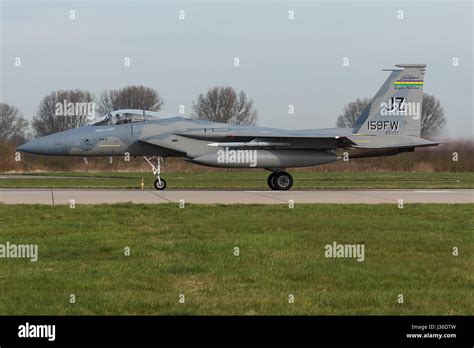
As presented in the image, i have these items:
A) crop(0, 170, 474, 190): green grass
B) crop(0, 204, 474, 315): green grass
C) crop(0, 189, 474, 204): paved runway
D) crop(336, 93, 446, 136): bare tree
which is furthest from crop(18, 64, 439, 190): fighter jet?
crop(336, 93, 446, 136): bare tree

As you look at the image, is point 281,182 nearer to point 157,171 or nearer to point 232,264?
point 157,171

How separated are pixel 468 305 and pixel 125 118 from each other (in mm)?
19157

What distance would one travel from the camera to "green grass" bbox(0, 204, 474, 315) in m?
7.30

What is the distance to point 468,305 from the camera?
7.32m

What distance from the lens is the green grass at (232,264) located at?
7.30 m

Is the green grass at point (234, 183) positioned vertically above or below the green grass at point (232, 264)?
above

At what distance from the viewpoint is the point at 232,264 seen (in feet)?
30.7

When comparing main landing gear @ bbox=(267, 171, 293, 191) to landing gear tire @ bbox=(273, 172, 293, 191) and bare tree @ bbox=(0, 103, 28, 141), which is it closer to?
landing gear tire @ bbox=(273, 172, 293, 191)

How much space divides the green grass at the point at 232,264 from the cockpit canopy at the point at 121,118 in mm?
10062

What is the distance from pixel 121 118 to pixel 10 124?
188ft

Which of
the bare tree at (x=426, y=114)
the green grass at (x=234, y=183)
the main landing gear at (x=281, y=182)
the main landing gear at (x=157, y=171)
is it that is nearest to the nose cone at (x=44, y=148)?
the green grass at (x=234, y=183)

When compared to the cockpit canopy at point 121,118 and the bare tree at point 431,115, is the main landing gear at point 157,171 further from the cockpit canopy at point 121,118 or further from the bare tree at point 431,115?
the bare tree at point 431,115
